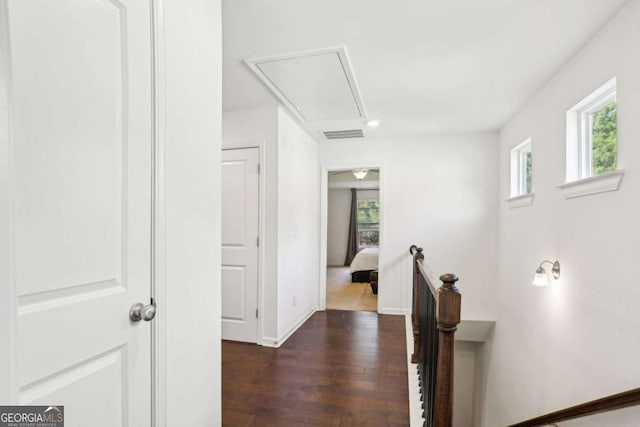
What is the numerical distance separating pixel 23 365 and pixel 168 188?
68cm

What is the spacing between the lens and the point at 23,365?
0.77 m

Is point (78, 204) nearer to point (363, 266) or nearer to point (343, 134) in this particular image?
point (343, 134)

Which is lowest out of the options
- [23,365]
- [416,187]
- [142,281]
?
[23,365]

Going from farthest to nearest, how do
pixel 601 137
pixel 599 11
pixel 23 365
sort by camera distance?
pixel 601 137
pixel 599 11
pixel 23 365

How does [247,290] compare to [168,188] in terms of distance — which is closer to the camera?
[168,188]

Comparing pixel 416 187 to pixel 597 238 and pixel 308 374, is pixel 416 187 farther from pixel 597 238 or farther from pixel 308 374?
pixel 308 374

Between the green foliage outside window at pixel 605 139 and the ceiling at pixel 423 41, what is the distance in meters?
0.50

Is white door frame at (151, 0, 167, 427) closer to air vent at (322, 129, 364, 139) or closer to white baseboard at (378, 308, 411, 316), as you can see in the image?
air vent at (322, 129, 364, 139)

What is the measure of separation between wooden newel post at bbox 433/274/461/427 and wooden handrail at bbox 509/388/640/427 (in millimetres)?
783

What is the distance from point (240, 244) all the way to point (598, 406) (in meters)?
2.85

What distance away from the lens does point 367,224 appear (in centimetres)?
997

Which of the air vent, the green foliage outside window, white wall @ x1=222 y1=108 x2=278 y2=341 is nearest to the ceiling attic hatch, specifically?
white wall @ x1=222 y1=108 x2=278 y2=341

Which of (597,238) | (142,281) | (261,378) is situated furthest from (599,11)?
(261,378)

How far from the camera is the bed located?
664cm
